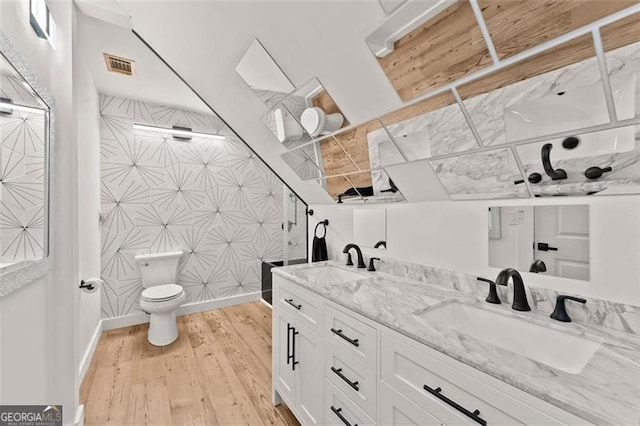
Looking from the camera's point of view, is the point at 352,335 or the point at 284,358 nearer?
the point at 352,335

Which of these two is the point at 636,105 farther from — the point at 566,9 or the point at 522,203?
the point at 522,203

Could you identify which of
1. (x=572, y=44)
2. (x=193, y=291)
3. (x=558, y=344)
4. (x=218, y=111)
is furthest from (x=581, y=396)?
(x=193, y=291)

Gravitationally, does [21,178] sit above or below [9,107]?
below

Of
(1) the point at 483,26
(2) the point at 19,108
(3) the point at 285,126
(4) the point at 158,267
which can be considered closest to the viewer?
(1) the point at 483,26

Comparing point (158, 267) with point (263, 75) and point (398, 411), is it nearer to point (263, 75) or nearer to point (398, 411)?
point (263, 75)

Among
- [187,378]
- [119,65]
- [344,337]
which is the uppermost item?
[119,65]

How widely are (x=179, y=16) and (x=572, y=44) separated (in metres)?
1.78

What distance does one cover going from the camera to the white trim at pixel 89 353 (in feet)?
6.72

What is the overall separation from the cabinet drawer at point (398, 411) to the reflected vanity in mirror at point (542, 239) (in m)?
0.72

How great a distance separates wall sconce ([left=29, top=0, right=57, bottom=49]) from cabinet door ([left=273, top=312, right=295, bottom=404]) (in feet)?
5.91

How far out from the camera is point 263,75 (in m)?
1.62

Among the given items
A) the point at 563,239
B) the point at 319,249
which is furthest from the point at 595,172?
the point at 319,249

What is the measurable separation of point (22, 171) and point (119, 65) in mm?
1889

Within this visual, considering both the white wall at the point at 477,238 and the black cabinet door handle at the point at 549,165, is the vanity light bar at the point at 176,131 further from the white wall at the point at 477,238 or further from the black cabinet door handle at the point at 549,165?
the black cabinet door handle at the point at 549,165
